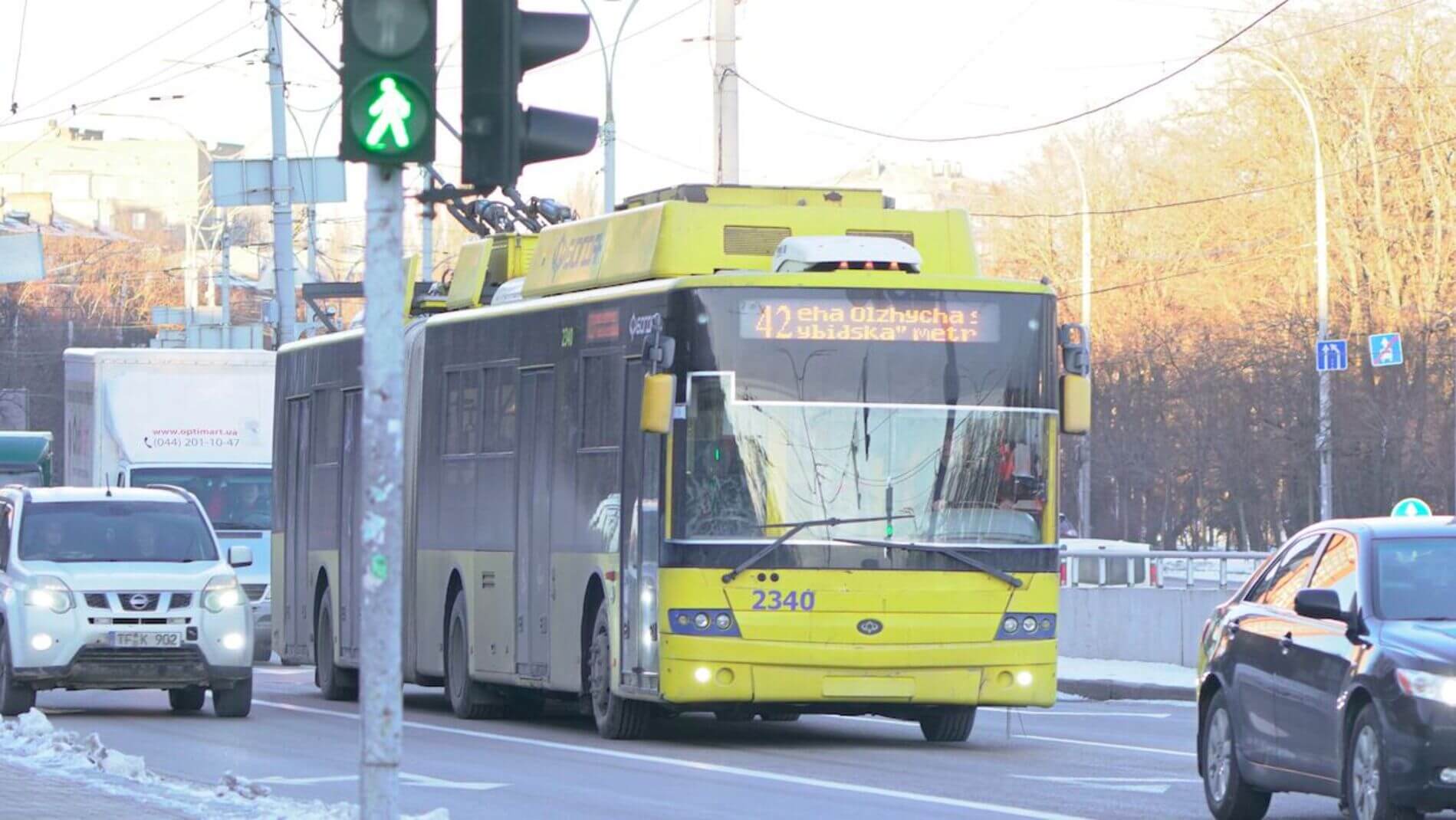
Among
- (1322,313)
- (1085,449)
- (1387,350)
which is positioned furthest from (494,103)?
(1085,449)

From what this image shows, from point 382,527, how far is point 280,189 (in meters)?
30.4

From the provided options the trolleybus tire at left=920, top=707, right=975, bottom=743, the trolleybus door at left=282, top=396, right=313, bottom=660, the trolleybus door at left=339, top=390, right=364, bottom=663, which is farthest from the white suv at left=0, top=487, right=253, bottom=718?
the trolleybus tire at left=920, top=707, right=975, bottom=743

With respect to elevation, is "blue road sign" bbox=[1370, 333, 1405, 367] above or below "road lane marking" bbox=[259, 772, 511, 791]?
above

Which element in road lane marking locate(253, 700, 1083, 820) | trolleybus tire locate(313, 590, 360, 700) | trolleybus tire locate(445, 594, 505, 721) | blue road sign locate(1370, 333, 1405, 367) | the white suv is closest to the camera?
road lane marking locate(253, 700, 1083, 820)

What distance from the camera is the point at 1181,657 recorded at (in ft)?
91.7

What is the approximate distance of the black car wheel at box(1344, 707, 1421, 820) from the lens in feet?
37.0

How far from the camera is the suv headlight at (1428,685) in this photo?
1112 centimetres

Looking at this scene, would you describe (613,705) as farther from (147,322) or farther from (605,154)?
(147,322)

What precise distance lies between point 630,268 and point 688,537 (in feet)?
7.78

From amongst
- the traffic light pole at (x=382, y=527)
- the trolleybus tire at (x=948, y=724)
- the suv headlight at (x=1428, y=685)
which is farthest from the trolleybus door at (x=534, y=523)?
the traffic light pole at (x=382, y=527)

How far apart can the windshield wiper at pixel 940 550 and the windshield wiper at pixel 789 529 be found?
0.11m

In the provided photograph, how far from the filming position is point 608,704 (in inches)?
735

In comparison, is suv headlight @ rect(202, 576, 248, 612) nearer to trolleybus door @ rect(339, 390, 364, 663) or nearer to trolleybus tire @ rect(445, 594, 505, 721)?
trolleybus tire @ rect(445, 594, 505, 721)

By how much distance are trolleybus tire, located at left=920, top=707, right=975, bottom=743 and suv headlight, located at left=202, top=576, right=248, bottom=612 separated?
525 centimetres
